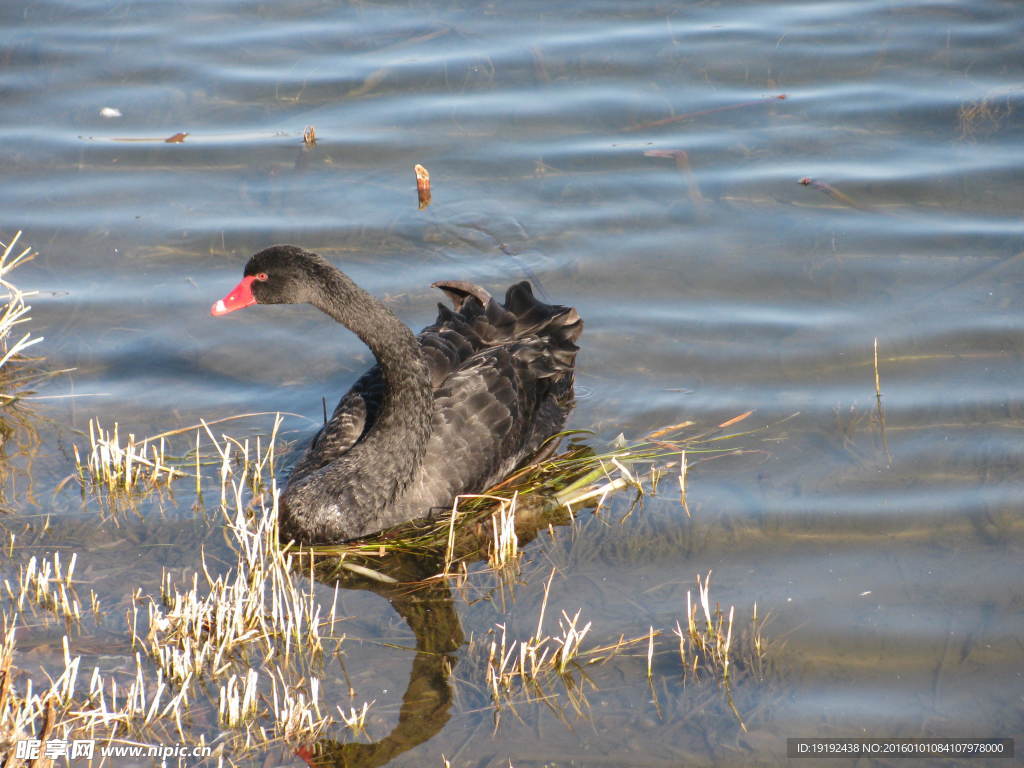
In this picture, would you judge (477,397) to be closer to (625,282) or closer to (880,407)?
(625,282)

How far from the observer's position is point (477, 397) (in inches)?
281

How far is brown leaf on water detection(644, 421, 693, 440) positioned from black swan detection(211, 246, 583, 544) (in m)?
0.62

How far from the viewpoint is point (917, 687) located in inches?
210

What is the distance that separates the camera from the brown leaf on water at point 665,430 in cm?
727

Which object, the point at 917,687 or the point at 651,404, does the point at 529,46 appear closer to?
the point at 651,404

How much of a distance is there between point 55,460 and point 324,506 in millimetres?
1783

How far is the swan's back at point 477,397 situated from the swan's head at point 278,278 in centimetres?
96

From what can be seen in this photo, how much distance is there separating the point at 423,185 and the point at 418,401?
326cm

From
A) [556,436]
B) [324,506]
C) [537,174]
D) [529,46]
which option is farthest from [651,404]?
[529,46]

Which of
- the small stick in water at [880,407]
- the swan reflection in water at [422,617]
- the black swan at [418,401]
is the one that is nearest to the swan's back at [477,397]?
the black swan at [418,401]

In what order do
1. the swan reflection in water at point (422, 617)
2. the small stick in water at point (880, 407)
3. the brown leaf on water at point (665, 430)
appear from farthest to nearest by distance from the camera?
the brown leaf on water at point (665, 430)
the small stick in water at point (880, 407)
the swan reflection in water at point (422, 617)
